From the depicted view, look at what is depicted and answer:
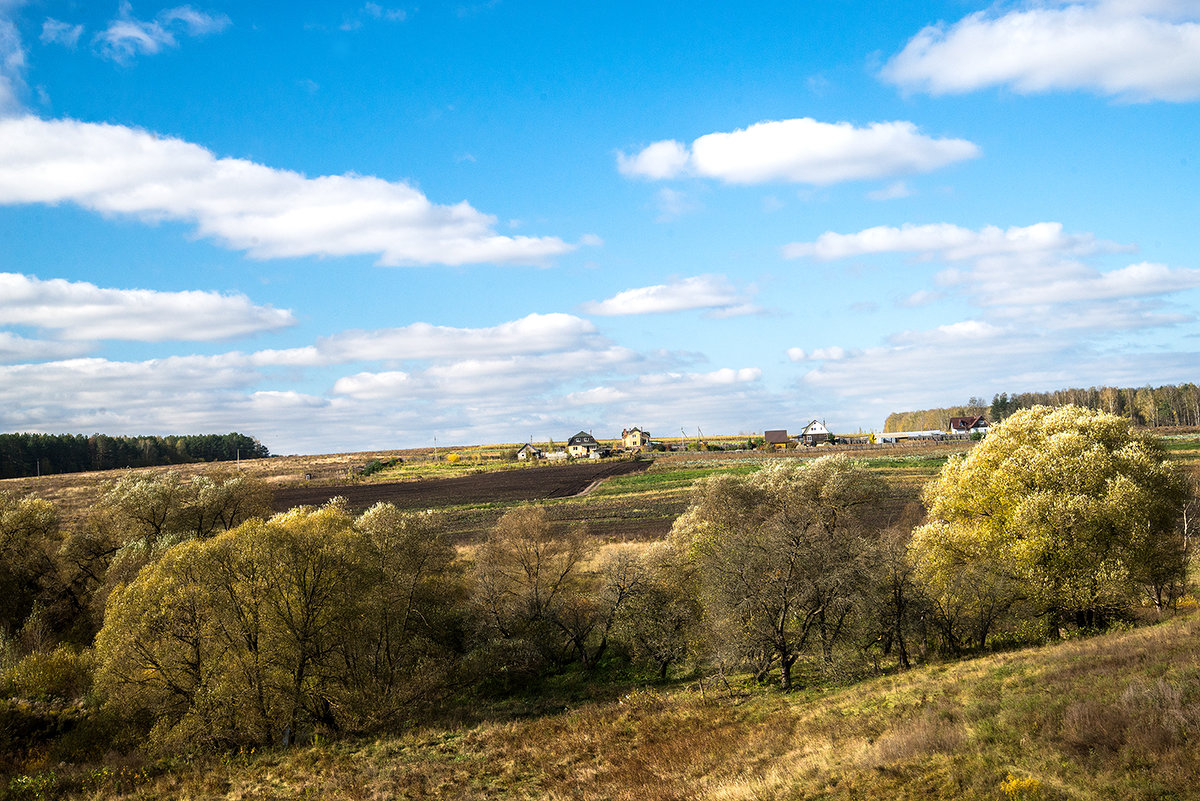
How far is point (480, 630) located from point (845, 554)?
21.7m

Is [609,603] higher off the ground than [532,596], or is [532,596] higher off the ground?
[532,596]

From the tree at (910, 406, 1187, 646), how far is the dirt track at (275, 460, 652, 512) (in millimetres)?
79388

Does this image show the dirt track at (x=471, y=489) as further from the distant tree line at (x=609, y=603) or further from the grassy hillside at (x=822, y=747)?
the grassy hillside at (x=822, y=747)

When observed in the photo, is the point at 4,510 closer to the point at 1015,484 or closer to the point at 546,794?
the point at 546,794

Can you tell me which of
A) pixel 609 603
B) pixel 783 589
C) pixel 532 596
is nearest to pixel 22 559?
pixel 532 596

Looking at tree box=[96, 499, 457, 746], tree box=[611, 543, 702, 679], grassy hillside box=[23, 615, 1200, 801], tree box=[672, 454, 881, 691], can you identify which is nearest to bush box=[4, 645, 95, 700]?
tree box=[96, 499, 457, 746]

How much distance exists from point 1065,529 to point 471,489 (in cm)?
10440

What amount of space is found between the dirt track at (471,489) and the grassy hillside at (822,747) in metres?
73.7

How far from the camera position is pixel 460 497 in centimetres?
11556

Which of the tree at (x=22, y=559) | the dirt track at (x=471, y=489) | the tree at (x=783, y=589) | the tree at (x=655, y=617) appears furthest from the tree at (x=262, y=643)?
the dirt track at (x=471, y=489)

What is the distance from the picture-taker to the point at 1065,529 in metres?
34.4

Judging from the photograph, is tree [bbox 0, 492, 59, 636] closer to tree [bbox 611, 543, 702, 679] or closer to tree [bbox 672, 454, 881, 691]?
tree [bbox 611, 543, 702, 679]

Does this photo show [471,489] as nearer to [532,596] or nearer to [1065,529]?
[532,596]

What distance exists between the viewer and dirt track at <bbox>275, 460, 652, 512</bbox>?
367 ft
